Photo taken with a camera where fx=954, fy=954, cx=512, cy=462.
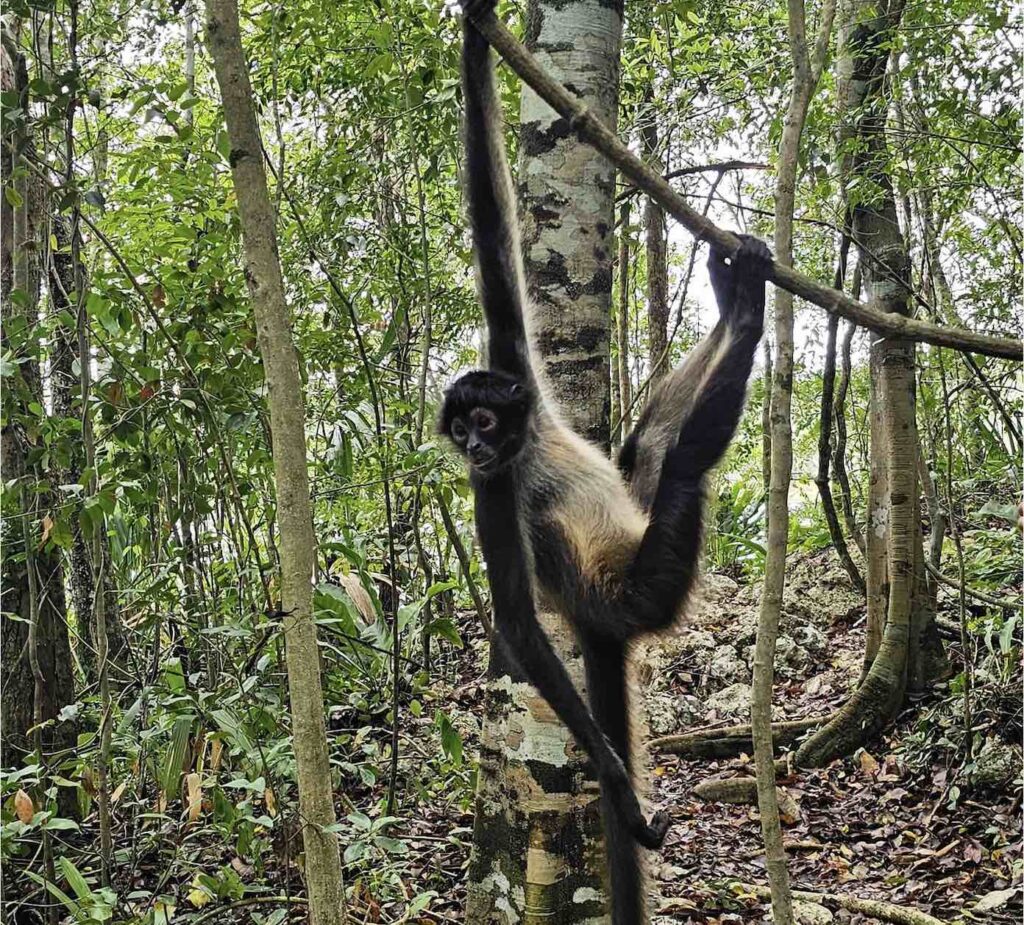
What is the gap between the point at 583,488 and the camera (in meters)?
4.74

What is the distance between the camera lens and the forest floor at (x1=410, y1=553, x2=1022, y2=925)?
5.78 metres

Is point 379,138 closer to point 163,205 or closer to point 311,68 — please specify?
point 311,68

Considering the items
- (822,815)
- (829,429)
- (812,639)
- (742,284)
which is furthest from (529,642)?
(812,639)

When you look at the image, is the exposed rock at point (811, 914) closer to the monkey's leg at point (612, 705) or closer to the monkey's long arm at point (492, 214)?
the monkey's leg at point (612, 705)

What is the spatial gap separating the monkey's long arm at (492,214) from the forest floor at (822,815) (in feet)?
5.02

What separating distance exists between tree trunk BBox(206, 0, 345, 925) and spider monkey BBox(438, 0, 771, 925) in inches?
33.0

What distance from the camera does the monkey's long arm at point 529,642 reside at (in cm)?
382

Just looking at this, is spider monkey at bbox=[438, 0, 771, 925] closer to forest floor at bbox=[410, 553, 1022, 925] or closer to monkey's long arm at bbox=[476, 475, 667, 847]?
monkey's long arm at bbox=[476, 475, 667, 847]

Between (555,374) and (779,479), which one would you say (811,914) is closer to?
(779,479)

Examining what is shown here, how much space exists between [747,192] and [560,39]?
10308 millimetres

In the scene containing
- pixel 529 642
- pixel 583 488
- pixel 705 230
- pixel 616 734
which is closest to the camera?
pixel 705 230

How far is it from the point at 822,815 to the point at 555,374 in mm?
4753

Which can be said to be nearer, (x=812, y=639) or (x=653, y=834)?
(x=653, y=834)

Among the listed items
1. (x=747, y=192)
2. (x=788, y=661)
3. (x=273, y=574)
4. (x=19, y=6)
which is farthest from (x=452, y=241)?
(x=747, y=192)
